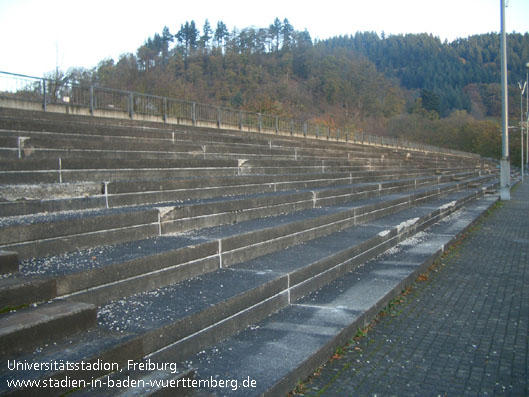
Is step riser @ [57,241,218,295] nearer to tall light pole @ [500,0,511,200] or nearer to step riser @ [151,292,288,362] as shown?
step riser @ [151,292,288,362]

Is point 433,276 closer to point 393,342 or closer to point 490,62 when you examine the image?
point 393,342

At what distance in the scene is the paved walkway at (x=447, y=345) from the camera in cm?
354

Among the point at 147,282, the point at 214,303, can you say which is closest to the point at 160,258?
the point at 147,282

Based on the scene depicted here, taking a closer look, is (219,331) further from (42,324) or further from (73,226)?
(73,226)

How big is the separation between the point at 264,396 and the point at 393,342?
1942 millimetres

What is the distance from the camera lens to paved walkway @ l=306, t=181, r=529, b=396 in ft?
11.6

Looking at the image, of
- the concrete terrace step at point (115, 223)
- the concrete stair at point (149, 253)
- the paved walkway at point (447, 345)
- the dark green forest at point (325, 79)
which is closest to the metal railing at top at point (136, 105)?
the concrete stair at point (149, 253)

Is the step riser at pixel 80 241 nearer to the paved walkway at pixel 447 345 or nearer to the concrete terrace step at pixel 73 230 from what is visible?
the concrete terrace step at pixel 73 230

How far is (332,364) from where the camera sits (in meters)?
3.88

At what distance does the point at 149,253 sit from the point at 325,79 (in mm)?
92043

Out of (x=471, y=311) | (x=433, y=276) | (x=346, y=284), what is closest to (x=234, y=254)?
(x=346, y=284)

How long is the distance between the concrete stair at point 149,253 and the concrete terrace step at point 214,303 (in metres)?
0.01

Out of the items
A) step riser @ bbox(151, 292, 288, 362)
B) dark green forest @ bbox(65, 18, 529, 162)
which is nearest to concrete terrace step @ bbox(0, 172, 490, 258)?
step riser @ bbox(151, 292, 288, 362)

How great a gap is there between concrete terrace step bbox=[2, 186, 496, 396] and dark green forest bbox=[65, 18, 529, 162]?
1125 inches
